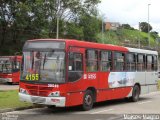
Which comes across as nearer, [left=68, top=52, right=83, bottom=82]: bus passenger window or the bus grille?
the bus grille

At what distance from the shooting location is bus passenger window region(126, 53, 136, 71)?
72.9 feet

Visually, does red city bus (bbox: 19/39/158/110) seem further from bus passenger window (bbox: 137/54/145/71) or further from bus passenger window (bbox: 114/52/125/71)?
bus passenger window (bbox: 137/54/145/71)

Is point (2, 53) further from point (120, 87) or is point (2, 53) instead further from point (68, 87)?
point (68, 87)

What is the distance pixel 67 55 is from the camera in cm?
1695

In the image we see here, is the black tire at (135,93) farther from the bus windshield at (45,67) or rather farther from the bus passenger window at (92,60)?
the bus windshield at (45,67)

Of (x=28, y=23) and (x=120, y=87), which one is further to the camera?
(x=28, y=23)

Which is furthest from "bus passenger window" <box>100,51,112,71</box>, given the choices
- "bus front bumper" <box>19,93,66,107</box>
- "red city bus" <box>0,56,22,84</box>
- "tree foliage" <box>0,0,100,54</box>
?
"tree foliage" <box>0,0,100,54</box>

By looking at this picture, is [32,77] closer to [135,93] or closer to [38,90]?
[38,90]

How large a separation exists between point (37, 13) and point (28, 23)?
6.39 feet

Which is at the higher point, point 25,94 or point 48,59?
point 48,59

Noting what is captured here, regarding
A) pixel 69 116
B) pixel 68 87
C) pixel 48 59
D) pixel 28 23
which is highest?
pixel 28 23

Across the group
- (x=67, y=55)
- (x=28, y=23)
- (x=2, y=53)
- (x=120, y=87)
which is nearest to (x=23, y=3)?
(x=28, y=23)

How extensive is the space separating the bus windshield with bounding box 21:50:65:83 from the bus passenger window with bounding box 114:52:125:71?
4.64 m

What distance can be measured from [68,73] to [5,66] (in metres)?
27.1
